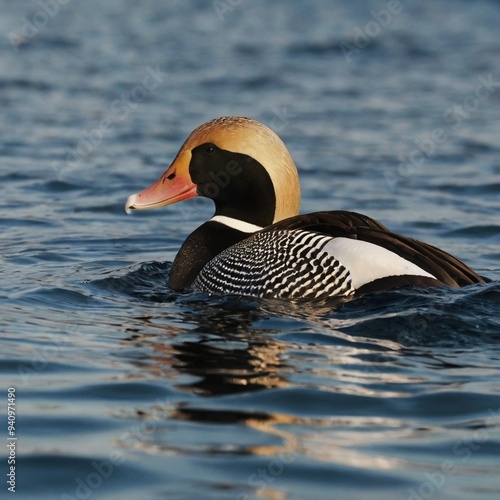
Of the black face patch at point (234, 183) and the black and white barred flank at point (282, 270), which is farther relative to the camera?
the black face patch at point (234, 183)

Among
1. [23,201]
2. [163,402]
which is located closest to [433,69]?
[23,201]

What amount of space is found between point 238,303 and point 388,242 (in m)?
1.00

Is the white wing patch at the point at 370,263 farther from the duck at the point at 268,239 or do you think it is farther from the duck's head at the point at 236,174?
the duck's head at the point at 236,174

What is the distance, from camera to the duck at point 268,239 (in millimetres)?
7141

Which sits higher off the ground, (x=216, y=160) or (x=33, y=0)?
(x=33, y=0)

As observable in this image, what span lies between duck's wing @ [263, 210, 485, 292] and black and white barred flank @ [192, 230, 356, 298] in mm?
104

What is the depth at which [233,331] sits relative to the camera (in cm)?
675

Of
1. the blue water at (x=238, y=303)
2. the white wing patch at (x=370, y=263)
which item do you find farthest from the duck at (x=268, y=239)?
the blue water at (x=238, y=303)

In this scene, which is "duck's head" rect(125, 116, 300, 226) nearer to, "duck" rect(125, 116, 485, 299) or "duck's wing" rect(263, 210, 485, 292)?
"duck" rect(125, 116, 485, 299)

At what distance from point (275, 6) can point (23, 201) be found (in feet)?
50.0

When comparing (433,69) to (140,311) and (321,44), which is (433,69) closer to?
(321,44)

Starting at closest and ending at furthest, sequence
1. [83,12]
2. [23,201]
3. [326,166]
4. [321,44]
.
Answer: [23,201] → [326,166] → [321,44] → [83,12]

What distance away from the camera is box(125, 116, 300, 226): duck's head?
8016mm

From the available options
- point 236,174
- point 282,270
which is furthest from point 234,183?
point 282,270
